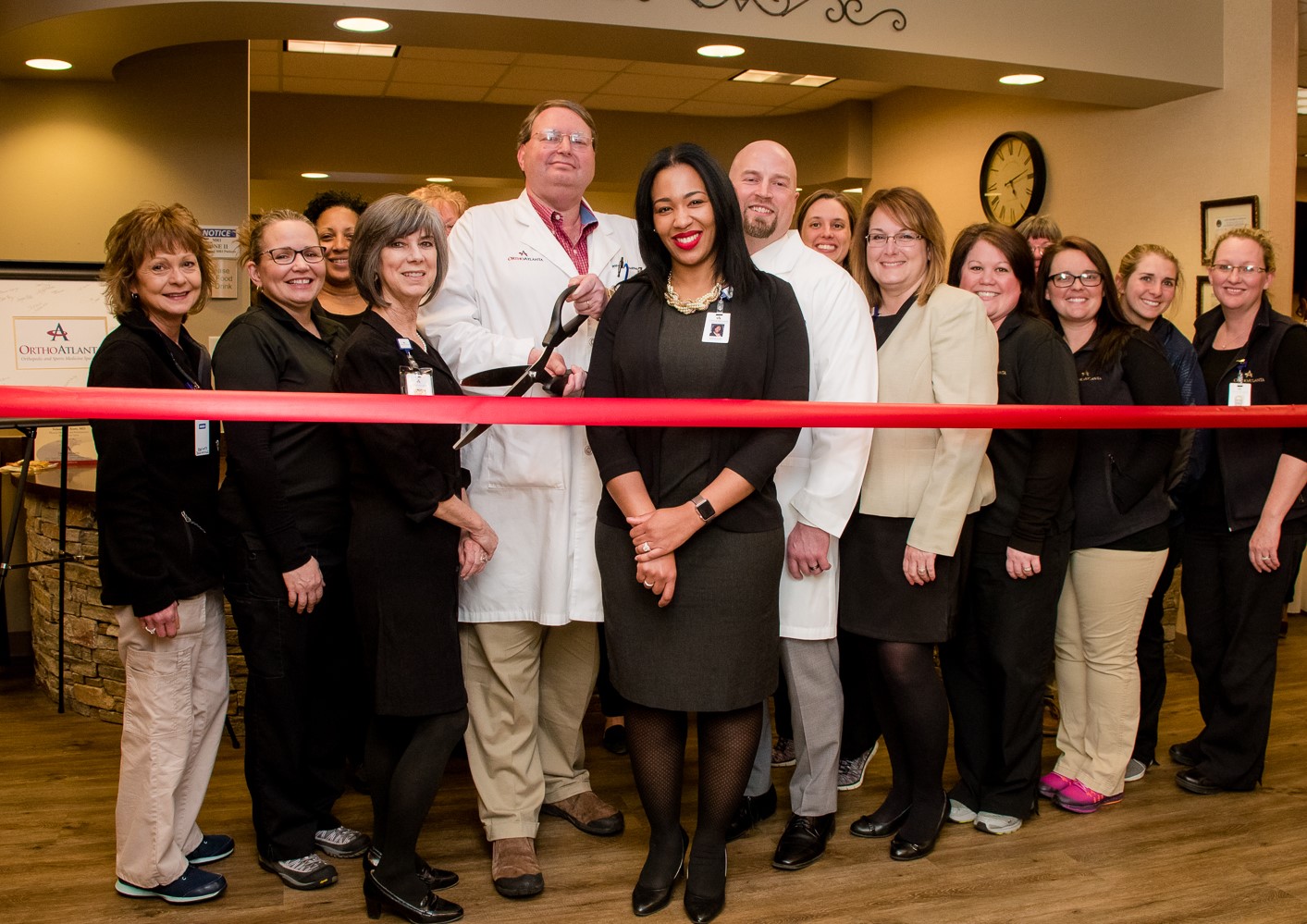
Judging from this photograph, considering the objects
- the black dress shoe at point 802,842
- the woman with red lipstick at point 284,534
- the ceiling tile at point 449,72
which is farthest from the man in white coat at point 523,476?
the ceiling tile at point 449,72

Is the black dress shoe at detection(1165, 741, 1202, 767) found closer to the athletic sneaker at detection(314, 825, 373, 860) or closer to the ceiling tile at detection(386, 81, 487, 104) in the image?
the athletic sneaker at detection(314, 825, 373, 860)

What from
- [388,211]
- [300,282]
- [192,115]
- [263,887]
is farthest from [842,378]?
[192,115]

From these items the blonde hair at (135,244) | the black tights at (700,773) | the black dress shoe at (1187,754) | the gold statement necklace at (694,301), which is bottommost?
the black dress shoe at (1187,754)

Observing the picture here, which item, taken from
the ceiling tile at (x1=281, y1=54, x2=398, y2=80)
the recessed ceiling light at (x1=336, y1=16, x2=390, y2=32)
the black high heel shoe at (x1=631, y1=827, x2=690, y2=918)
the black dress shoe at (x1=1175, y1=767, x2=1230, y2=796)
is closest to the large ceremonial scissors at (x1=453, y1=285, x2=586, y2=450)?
the black high heel shoe at (x1=631, y1=827, x2=690, y2=918)

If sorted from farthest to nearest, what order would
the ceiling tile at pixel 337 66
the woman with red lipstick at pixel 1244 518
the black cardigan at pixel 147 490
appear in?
the ceiling tile at pixel 337 66 < the woman with red lipstick at pixel 1244 518 < the black cardigan at pixel 147 490

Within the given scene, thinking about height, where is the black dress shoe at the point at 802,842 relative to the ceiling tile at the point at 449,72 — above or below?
below

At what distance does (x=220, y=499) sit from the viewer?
8.37ft

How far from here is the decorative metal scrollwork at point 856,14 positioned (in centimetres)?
503

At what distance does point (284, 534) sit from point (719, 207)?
1182 mm

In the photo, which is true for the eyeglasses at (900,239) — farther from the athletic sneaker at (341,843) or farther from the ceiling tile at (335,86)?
the ceiling tile at (335,86)

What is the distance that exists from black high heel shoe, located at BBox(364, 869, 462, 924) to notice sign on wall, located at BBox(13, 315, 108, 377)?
3.57 m

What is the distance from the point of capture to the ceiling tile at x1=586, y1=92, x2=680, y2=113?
8.35 meters

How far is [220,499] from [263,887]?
0.90m

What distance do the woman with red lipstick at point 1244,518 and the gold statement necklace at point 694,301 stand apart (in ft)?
5.41
